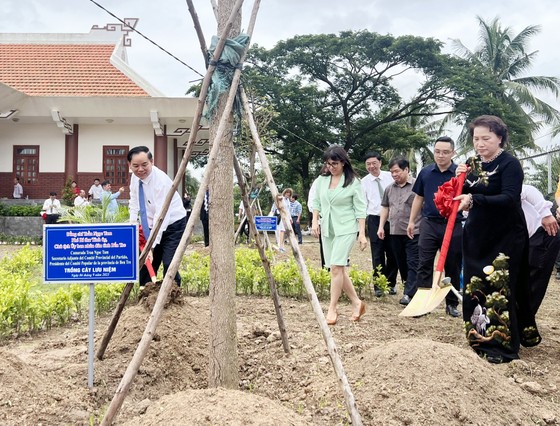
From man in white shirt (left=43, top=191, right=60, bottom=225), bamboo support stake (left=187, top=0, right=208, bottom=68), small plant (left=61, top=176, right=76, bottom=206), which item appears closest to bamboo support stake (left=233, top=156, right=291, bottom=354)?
bamboo support stake (left=187, top=0, right=208, bottom=68)

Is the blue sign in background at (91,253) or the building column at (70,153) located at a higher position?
the building column at (70,153)

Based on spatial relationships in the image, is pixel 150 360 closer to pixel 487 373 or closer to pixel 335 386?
pixel 335 386

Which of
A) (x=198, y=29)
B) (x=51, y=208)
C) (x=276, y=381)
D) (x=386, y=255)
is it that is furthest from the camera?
(x=51, y=208)

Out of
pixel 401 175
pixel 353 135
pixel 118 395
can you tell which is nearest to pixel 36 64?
pixel 353 135

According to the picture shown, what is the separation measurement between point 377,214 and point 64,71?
1684 centimetres

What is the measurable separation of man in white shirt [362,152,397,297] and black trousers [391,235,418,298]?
28 cm

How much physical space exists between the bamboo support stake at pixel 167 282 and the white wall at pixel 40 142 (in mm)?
17411

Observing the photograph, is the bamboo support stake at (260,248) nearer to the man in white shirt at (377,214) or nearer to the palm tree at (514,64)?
the man in white shirt at (377,214)

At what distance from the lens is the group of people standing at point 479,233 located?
150 inches

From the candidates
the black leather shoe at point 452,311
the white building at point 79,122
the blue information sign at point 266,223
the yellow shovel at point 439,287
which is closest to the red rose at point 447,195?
the yellow shovel at point 439,287

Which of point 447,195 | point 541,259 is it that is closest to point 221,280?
point 447,195

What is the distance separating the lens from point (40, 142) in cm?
1902

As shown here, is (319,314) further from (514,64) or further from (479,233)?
(514,64)

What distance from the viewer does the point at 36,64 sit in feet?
67.0
